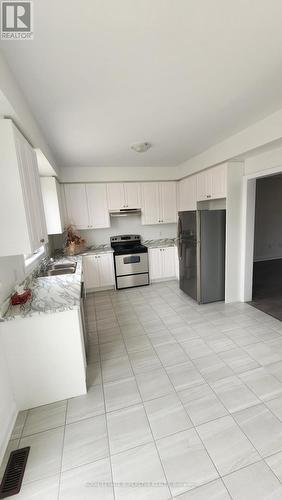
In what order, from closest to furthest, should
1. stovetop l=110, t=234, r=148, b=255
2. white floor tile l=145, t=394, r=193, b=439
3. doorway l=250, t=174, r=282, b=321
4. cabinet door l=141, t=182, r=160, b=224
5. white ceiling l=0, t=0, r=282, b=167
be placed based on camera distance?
white ceiling l=0, t=0, r=282, b=167 → white floor tile l=145, t=394, r=193, b=439 → stovetop l=110, t=234, r=148, b=255 → cabinet door l=141, t=182, r=160, b=224 → doorway l=250, t=174, r=282, b=321

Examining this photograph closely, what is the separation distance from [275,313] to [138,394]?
237 cm

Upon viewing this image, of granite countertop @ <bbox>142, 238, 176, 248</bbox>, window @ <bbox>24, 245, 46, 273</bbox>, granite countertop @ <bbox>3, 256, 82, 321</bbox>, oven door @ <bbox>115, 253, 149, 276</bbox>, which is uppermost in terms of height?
window @ <bbox>24, 245, 46, 273</bbox>

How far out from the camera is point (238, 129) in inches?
102

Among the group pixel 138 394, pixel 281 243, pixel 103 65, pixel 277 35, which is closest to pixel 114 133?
pixel 103 65

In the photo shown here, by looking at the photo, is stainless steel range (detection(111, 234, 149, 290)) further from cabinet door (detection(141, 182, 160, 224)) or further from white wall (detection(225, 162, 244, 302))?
white wall (detection(225, 162, 244, 302))

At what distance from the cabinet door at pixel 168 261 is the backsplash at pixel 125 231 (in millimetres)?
628

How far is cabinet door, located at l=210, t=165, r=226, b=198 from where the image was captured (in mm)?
3197

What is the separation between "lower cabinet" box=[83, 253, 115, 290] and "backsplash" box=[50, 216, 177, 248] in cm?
59

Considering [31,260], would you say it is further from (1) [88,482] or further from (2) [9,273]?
(1) [88,482]

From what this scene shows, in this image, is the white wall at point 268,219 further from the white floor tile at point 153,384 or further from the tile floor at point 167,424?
the white floor tile at point 153,384

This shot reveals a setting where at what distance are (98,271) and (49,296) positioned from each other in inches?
91.3

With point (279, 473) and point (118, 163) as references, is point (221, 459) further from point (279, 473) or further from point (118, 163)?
point (118, 163)

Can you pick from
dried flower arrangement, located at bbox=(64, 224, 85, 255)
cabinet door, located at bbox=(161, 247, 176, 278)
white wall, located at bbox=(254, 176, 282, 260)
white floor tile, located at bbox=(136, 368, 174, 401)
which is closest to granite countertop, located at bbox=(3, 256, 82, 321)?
white floor tile, located at bbox=(136, 368, 174, 401)

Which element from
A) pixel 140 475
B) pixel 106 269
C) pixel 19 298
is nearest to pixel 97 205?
pixel 106 269
